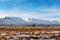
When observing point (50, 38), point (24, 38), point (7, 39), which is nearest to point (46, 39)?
point (50, 38)

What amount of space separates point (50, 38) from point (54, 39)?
33cm

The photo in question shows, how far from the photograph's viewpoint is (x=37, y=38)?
47.6ft

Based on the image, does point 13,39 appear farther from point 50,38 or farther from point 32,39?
point 50,38

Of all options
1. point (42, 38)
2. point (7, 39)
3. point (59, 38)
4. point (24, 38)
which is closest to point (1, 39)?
point (7, 39)

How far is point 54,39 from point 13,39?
2.57 metres

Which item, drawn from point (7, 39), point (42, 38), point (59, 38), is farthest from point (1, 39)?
point (59, 38)

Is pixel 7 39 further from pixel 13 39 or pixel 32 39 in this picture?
pixel 32 39

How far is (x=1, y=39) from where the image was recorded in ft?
48.6

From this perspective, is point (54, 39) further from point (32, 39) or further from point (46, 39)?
point (32, 39)

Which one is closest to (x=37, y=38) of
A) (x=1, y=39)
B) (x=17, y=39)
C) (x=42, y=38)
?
(x=42, y=38)

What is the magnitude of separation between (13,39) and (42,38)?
1.85 m

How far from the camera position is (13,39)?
14.3 meters

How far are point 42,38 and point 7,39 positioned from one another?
222 centimetres

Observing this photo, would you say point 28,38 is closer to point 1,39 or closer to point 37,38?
point 37,38
